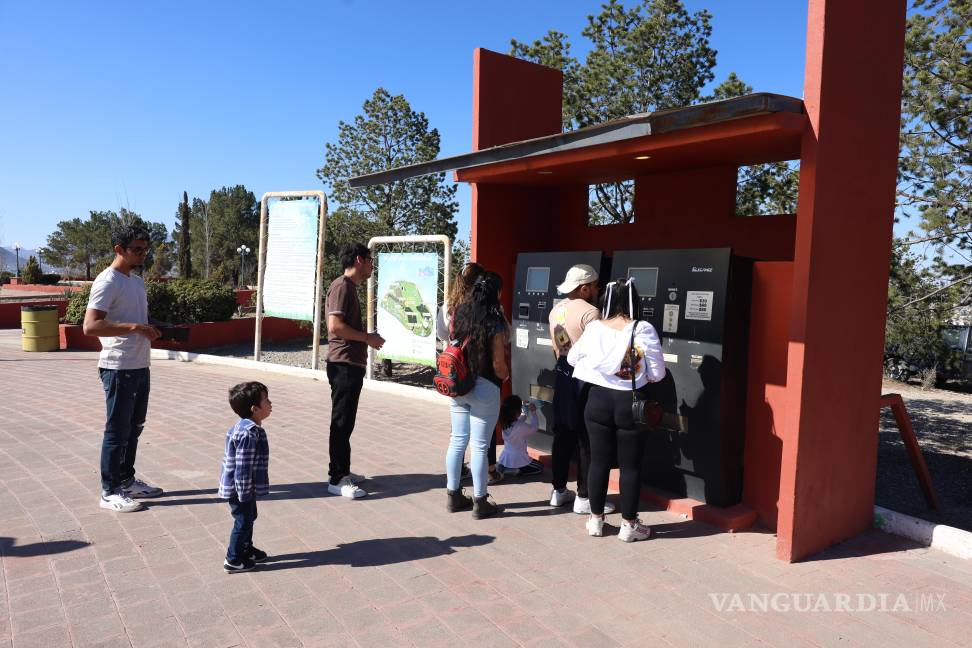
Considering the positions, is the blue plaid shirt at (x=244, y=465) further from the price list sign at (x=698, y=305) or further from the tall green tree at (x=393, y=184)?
the tall green tree at (x=393, y=184)

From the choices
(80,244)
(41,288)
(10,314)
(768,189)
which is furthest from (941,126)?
(80,244)

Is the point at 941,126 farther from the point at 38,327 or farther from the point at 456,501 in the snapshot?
the point at 38,327

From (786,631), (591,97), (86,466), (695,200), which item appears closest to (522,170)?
(695,200)

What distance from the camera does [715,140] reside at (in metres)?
4.29

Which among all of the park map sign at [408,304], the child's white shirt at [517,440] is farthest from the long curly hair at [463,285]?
the park map sign at [408,304]

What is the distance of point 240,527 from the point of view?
11.7 ft

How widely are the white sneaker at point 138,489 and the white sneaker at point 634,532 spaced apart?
11.1ft

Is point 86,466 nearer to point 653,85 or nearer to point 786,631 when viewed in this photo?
point 786,631

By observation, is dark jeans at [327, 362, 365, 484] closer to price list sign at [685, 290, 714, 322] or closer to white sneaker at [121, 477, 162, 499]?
white sneaker at [121, 477, 162, 499]

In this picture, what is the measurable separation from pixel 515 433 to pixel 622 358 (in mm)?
1746

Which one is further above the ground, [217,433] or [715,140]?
[715,140]

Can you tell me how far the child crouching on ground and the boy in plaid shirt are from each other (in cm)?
231

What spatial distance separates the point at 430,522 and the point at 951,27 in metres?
9.29

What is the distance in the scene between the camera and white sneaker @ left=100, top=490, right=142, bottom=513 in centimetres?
445
